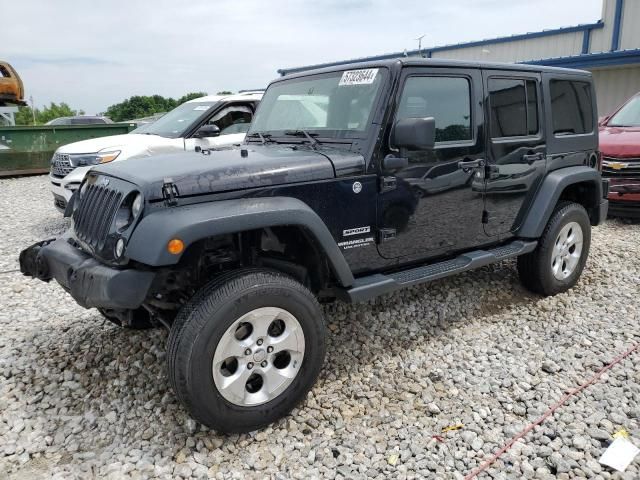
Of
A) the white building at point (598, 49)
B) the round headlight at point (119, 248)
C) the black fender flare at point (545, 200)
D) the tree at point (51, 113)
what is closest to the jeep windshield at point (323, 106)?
the round headlight at point (119, 248)

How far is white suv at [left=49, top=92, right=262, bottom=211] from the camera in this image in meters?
6.41

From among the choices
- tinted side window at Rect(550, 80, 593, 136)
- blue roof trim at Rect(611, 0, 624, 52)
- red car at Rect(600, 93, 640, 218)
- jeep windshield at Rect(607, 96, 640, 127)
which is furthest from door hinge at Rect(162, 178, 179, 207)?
blue roof trim at Rect(611, 0, 624, 52)

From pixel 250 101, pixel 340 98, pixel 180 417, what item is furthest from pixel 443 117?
pixel 250 101

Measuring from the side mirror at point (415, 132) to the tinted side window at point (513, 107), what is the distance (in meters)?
1.03

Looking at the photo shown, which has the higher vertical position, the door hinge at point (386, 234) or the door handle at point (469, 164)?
the door handle at point (469, 164)

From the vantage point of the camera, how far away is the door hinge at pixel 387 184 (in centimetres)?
306

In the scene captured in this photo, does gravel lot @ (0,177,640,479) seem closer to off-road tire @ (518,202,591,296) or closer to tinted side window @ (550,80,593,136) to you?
off-road tire @ (518,202,591,296)

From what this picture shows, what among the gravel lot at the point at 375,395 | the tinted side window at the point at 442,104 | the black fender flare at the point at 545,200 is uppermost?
the tinted side window at the point at 442,104

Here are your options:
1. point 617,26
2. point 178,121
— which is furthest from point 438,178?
point 617,26

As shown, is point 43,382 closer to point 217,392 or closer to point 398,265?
point 217,392

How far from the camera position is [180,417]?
2746mm

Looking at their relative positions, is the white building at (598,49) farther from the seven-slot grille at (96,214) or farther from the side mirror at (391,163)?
the seven-slot grille at (96,214)

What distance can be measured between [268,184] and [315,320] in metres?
0.79

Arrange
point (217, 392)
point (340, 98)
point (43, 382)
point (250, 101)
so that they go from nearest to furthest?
1. point (217, 392)
2. point (43, 382)
3. point (340, 98)
4. point (250, 101)
